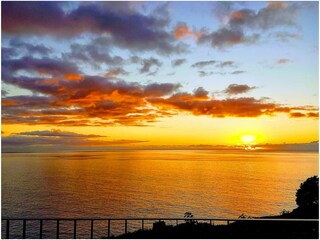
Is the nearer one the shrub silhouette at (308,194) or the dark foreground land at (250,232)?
the dark foreground land at (250,232)

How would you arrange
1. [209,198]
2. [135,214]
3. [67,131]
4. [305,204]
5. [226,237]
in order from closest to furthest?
[226,237], [305,204], [135,214], [209,198], [67,131]

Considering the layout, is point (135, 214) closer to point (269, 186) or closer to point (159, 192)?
point (159, 192)

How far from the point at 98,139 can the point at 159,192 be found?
64.6 feet

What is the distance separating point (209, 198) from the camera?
133 feet

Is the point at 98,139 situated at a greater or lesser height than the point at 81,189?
greater

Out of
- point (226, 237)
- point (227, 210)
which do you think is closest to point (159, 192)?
point (227, 210)

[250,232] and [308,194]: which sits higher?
[250,232]

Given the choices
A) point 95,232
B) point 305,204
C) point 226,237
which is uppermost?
point 226,237

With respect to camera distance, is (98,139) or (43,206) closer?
(43,206)

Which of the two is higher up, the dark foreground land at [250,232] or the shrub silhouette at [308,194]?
the dark foreground land at [250,232]

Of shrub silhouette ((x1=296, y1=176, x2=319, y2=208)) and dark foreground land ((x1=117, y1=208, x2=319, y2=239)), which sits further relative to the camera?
shrub silhouette ((x1=296, y1=176, x2=319, y2=208))

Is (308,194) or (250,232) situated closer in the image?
(250,232)

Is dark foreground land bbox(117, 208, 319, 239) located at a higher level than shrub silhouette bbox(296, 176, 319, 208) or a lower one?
Result: higher

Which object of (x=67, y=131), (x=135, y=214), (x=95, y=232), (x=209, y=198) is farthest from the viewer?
(x=67, y=131)
